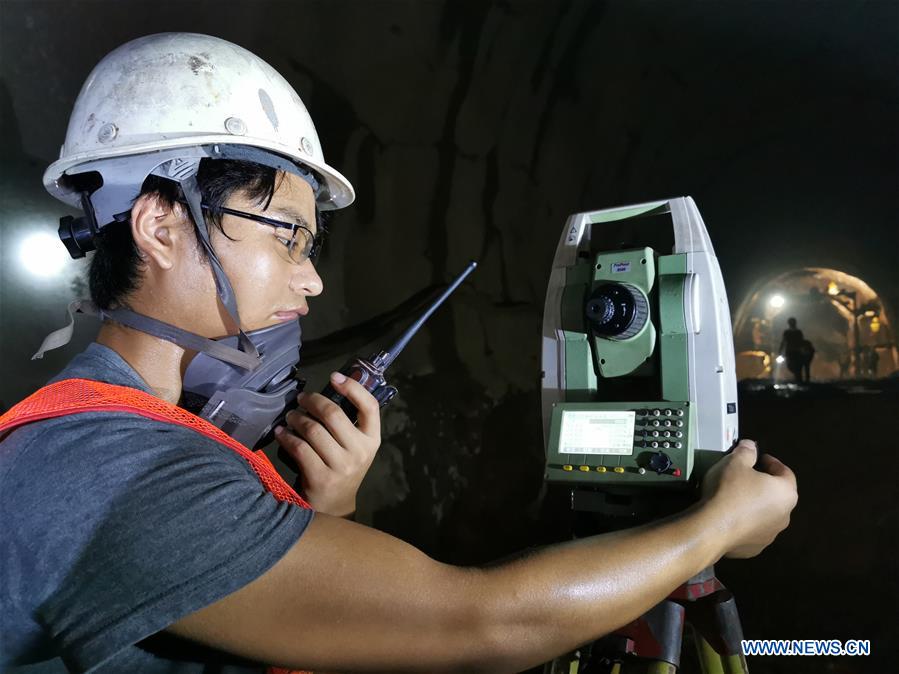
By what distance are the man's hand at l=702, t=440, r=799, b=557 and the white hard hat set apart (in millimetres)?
837

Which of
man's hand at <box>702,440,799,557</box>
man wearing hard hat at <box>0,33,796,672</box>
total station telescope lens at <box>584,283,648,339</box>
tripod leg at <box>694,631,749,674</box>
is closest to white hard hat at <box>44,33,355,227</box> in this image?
man wearing hard hat at <box>0,33,796,672</box>

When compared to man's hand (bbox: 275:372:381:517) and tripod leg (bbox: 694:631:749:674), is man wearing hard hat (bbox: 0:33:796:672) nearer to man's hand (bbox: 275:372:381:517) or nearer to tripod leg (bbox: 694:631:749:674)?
man's hand (bbox: 275:372:381:517)

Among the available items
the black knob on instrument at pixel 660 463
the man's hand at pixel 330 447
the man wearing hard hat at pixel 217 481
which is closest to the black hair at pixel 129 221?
the man wearing hard hat at pixel 217 481

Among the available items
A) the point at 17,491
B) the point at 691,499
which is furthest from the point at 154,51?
the point at 691,499

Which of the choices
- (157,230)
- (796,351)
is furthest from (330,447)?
(796,351)

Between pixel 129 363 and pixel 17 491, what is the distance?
0.28 m

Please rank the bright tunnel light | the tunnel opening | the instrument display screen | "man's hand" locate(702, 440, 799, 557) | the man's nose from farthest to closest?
the bright tunnel light
the tunnel opening
the instrument display screen
the man's nose
"man's hand" locate(702, 440, 799, 557)

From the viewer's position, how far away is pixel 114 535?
1.77ft

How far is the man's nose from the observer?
0.92 m

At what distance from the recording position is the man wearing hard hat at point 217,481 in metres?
0.54

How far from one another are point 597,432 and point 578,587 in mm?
482

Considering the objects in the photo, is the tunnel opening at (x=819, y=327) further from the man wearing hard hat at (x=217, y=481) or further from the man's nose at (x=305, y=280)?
the man's nose at (x=305, y=280)

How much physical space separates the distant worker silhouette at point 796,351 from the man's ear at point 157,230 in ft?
5.15

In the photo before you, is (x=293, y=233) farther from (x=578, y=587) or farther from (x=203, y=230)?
(x=578, y=587)
